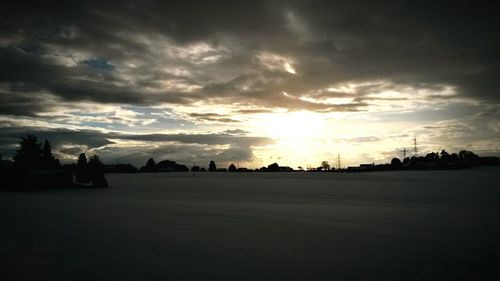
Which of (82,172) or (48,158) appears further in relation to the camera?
(48,158)

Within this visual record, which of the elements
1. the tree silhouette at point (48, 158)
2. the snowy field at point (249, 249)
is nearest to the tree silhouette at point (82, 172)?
the tree silhouette at point (48, 158)

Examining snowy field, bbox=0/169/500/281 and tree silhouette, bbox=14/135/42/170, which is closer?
snowy field, bbox=0/169/500/281

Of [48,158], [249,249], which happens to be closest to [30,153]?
[48,158]

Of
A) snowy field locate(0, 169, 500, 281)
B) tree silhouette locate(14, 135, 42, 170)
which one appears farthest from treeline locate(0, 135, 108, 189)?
snowy field locate(0, 169, 500, 281)

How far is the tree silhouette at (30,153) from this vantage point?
8212 centimetres

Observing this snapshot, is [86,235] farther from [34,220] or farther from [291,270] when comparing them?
[291,270]

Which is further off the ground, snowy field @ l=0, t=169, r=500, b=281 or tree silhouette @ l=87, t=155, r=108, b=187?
tree silhouette @ l=87, t=155, r=108, b=187

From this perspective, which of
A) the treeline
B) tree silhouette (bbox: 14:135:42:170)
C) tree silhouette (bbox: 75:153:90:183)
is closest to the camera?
the treeline

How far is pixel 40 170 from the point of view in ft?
252

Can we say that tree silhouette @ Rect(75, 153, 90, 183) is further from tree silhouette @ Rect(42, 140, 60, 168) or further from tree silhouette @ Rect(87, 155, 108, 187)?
tree silhouette @ Rect(42, 140, 60, 168)

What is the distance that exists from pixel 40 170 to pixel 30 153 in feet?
38.3

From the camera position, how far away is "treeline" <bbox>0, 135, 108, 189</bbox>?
229ft

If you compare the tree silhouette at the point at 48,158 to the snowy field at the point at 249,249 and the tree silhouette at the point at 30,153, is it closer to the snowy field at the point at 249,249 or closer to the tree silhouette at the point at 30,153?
the tree silhouette at the point at 30,153

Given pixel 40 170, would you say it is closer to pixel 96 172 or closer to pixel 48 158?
pixel 96 172
